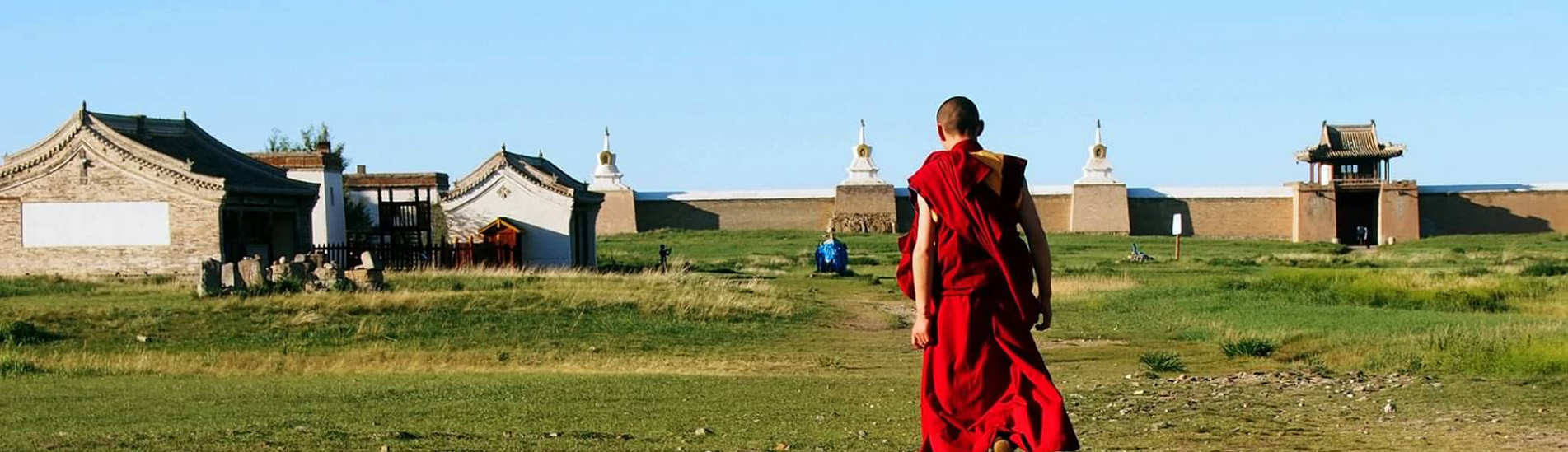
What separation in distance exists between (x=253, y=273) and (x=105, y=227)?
480 inches

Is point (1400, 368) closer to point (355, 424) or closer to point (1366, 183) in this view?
point (355, 424)

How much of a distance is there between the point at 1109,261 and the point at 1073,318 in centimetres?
2892

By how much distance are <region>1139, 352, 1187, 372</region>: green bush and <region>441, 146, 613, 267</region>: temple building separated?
1127 inches

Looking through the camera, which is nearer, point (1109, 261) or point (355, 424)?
point (355, 424)

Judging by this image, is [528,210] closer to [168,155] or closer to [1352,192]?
[168,155]

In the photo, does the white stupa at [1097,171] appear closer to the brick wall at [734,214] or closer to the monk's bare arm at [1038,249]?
the brick wall at [734,214]

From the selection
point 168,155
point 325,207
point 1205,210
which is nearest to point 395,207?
point 325,207

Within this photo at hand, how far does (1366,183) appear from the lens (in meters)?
81.8

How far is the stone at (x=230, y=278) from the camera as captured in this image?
26.6m

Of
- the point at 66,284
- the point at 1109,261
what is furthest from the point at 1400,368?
the point at 1109,261

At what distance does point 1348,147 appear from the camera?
82.0 meters

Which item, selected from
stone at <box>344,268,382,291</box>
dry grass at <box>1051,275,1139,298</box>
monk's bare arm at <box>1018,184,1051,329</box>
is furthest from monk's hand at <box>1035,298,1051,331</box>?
dry grass at <box>1051,275,1139,298</box>

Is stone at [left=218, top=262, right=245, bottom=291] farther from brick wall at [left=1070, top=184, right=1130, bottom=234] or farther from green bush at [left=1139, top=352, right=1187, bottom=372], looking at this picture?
brick wall at [left=1070, top=184, right=1130, bottom=234]

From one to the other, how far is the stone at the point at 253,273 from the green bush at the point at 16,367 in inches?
→ 298
